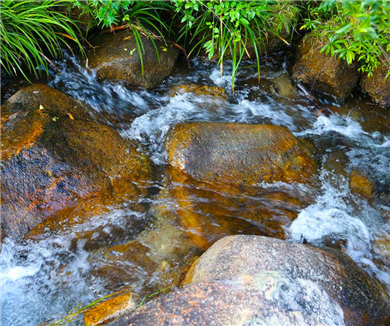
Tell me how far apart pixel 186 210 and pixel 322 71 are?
2809mm

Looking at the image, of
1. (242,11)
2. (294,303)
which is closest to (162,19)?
(242,11)

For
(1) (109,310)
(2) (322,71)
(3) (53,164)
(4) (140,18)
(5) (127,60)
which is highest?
(4) (140,18)

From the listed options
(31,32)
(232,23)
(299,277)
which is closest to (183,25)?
(232,23)

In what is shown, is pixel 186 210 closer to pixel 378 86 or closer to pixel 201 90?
pixel 201 90

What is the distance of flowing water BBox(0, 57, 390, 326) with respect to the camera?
2609 mm

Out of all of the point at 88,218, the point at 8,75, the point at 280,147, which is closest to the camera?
the point at 88,218

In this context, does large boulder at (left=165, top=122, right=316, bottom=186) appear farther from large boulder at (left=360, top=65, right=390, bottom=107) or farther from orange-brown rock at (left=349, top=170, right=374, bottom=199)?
large boulder at (left=360, top=65, right=390, bottom=107)

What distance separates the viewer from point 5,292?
2.51m

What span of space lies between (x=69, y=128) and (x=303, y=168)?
235 cm

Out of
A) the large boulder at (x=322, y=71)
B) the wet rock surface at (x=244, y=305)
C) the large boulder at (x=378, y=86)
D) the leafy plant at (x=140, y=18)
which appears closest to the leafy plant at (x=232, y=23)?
the leafy plant at (x=140, y=18)

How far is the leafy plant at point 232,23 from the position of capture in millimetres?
3652

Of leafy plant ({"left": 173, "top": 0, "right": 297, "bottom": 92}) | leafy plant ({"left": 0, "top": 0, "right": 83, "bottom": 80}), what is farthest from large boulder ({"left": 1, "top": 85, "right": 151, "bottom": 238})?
leafy plant ({"left": 173, "top": 0, "right": 297, "bottom": 92})

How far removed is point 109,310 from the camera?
2.19 meters

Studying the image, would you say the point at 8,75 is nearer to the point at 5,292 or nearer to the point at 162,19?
the point at 162,19
